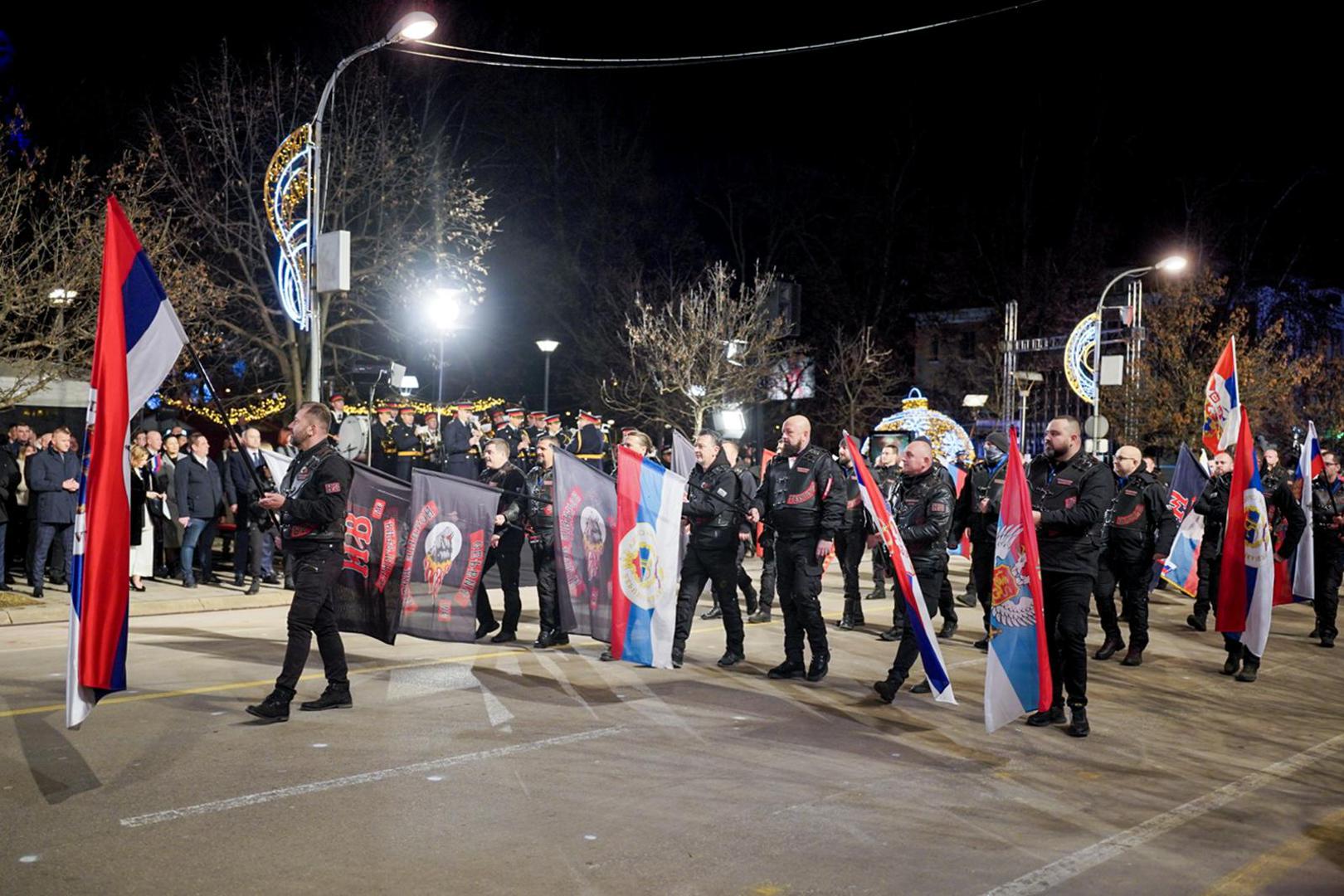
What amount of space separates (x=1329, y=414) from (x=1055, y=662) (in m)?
49.6

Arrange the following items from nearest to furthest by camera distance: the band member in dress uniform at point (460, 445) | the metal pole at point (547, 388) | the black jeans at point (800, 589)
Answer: the black jeans at point (800, 589)
the band member in dress uniform at point (460, 445)
the metal pole at point (547, 388)

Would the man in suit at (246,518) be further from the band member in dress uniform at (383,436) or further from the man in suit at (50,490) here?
the band member in dress uniform at (383,436)

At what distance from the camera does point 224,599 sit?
1402 centimetres

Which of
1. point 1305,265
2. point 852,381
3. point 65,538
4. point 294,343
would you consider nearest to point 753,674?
point 65,538

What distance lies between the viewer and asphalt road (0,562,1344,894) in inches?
198

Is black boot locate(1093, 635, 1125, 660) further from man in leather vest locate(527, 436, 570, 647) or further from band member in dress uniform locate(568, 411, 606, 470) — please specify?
band member in dress uniform locate(568, 411, 606, 470)

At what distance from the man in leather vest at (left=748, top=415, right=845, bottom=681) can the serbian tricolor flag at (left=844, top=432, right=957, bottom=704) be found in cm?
55

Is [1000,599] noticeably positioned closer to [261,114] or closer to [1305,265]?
[261,114]

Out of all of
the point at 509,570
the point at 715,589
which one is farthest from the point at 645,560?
the point at 509,570

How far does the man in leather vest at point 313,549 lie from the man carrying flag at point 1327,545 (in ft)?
31.4

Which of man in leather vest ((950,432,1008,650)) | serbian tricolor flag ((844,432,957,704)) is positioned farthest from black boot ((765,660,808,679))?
man in leather vest ((950,432,1008,650))

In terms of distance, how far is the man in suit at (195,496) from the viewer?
14945 millimetres

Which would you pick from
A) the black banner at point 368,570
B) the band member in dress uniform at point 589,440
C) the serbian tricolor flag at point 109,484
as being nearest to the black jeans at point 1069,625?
the black banner at point 368,570

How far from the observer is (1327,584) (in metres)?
12.8
